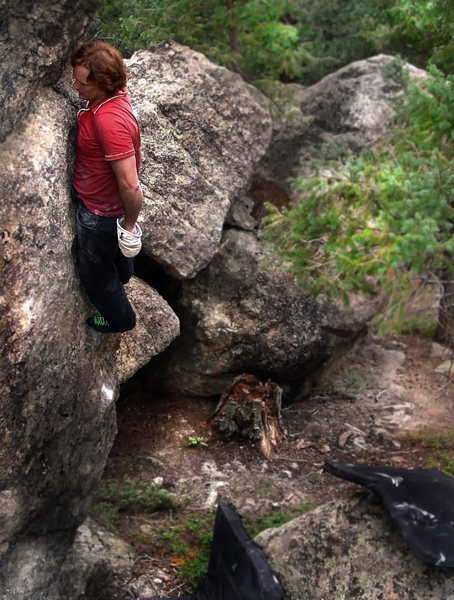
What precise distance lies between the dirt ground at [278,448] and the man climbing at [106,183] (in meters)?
3.53

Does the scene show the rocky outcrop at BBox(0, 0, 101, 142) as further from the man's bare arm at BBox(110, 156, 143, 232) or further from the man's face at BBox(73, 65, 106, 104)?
the man's bare arm at BBox(110, 156, 143, 232)

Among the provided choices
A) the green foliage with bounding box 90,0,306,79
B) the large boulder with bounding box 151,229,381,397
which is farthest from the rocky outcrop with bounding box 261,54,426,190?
the large boulder with bounding box 151,229,381,397

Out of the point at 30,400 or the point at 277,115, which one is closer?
the point at 30,400

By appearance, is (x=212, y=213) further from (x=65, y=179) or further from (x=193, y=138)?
(x=65, y=179)

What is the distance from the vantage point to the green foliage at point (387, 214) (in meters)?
6.64

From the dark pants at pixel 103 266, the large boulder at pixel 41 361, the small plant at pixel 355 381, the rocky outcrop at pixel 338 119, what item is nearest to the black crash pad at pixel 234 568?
the large boulder at pixel 41 361

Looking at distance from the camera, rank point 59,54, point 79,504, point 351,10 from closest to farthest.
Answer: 1. point 59,54
2. point 79,504
3. point 351,10

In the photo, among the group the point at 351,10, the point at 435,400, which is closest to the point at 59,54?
the point at 435,400

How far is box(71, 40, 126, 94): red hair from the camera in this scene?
424 centimetres

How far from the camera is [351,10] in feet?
49.9

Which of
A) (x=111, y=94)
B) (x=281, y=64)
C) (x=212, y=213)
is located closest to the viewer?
(x=111, y=94)

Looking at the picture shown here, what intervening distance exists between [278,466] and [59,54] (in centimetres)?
621

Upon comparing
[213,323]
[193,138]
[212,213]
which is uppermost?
[193,138]

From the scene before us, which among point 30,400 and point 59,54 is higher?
point 59,54
